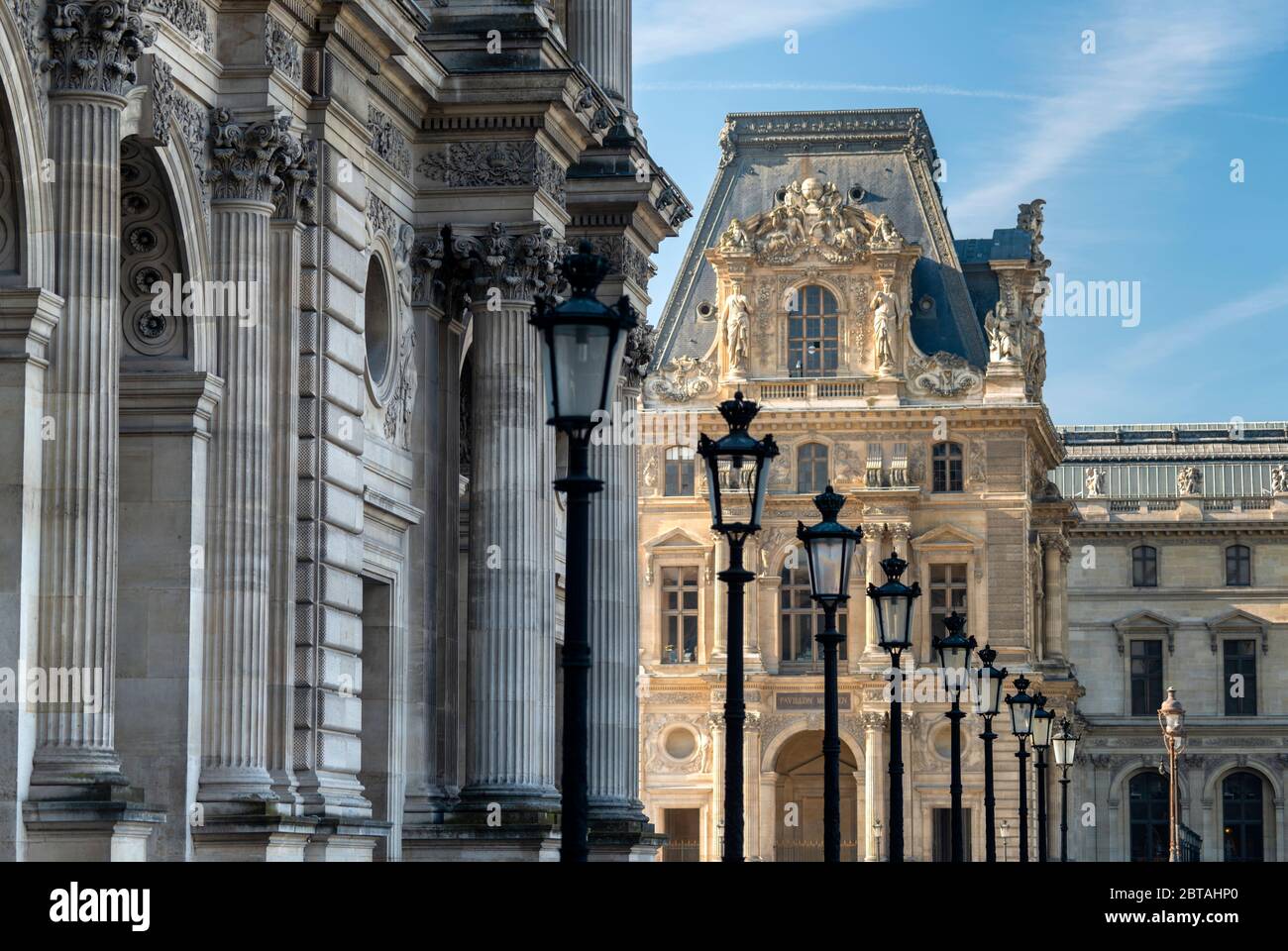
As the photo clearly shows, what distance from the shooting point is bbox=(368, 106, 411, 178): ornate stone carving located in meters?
29.6

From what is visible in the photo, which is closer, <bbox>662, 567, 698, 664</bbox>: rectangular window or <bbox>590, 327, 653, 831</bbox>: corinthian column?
<bbox>590, 327, 653, 831</bbox>: corinthian column

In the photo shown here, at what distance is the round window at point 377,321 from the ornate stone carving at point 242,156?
15.9 ft

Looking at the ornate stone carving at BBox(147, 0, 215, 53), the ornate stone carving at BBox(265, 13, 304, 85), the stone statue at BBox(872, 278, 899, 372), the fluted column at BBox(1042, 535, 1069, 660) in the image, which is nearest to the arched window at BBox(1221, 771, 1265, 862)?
the fluted column at BBox(1042, 535, 1069, 660)

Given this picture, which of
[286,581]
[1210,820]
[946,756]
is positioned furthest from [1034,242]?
[286,581]

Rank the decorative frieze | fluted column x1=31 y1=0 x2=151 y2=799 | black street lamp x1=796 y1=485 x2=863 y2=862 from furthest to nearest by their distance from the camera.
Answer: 1. the decorative frieze
2. black street lamp x1=796 y1=485 x2=863 y2=862
3. fluted column x1=31 y1=0 x2=151 y2=799

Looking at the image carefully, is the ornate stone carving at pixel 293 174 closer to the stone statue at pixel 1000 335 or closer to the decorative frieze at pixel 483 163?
the decorative frieze at pixel 483 163

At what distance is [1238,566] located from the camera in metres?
120

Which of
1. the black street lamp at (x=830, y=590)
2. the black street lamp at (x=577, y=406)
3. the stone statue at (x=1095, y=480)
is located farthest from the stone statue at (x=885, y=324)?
the black street lamp at (x=577, y=406)

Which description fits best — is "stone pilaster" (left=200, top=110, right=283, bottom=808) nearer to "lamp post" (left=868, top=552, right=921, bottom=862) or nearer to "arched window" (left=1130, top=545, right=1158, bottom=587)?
"lamp post" (left=868, top=552, right=921, bottom=862)

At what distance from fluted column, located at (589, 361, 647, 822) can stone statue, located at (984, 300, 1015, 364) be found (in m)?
55.9

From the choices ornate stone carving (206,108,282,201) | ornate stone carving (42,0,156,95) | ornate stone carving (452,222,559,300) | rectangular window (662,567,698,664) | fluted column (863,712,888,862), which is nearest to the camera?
ornate stone carving (42,0,156,95)

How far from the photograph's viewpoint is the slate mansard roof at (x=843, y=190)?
96.9 metres

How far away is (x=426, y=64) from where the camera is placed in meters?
30.2
